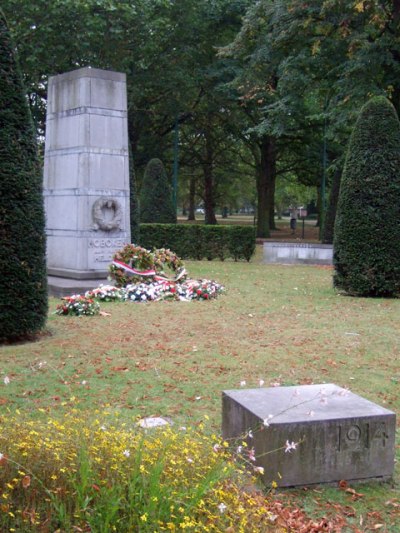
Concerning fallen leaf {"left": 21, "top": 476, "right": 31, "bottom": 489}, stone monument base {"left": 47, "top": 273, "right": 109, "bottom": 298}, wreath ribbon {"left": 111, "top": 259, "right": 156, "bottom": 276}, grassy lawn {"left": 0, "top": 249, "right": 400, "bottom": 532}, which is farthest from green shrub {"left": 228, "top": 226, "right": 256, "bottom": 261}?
fallen leaf {"left": 21, "top": 476, "right": 31, "bottom": 489}

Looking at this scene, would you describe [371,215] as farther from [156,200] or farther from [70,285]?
[156,200]

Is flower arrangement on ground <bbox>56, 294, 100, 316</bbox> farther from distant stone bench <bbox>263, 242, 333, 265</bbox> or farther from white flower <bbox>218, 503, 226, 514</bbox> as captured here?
distant stone bench <bbox>263, 242, 333, 265</bbox>

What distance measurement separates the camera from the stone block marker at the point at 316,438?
13.9 ft

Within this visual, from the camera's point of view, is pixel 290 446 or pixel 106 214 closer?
pixel 290 446

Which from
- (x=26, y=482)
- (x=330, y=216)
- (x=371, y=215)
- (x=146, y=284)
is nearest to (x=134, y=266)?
(x=146, y=284)

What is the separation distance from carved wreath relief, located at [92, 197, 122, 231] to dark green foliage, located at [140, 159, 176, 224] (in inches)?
510

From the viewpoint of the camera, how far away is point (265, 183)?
36312mm

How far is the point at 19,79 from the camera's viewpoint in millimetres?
8805

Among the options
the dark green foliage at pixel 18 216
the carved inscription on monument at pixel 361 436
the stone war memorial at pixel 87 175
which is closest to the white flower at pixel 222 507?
the carved inscription on monument at pixel 361 436

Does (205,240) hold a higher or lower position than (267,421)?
higher

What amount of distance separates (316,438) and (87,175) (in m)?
10.8

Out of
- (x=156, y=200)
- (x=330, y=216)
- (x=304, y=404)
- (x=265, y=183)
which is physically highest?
(x=265, y=183)

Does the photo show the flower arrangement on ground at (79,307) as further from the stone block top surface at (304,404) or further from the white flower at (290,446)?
the white flower at (290,446)

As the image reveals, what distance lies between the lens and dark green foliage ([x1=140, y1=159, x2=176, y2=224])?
27.6m
